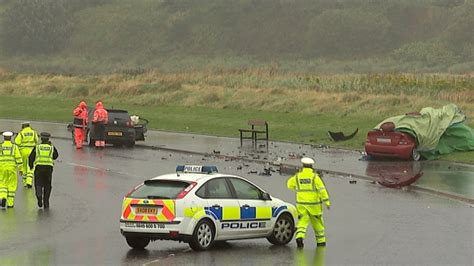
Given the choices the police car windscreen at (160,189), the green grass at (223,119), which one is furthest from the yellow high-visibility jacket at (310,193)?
the green grass at (223,119)

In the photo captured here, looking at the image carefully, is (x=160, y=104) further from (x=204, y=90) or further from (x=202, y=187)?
(x=202, y=187)

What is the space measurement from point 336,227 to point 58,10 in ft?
433

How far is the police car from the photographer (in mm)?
18750

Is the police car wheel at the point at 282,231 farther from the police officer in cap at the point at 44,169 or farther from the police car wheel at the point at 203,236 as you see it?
the police officer in cap at the point at 44,169

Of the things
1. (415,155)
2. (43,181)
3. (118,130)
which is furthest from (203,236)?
(118,130)

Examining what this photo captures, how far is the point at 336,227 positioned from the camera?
2272 cm

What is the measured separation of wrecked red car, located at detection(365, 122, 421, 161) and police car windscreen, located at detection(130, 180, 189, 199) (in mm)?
17726

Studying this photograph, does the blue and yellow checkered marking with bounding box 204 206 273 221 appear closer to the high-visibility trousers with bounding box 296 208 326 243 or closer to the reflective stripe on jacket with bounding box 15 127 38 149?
the high-visibility trousers with bounding box 296 208 326 243

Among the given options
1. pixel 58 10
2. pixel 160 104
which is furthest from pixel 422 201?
pixel 58 10

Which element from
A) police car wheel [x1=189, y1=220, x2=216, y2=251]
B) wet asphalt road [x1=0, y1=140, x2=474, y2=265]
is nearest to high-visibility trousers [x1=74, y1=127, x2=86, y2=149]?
wet asphalt road [x1=0, y1=140, x2=474, y2=265]

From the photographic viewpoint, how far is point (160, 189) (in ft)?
63.5

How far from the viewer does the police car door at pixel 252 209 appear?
1981cm

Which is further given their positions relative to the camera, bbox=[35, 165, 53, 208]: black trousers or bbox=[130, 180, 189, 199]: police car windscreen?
bbox=[35, 165, 53, 208]: black trousers

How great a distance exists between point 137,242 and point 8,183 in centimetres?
686
